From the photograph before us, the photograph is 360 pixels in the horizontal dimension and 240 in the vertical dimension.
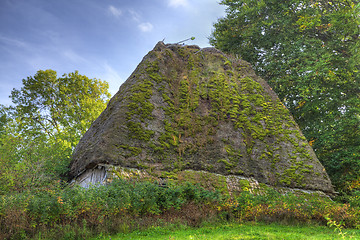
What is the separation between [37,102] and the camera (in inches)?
968

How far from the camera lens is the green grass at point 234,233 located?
6695mm

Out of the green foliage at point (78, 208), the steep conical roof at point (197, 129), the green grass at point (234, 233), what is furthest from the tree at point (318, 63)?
the green foliage at point (78, 208)

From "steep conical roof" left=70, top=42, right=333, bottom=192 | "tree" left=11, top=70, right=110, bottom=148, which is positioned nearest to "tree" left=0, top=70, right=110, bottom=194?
"tree" left=11, top=70, right=110, bottom=148

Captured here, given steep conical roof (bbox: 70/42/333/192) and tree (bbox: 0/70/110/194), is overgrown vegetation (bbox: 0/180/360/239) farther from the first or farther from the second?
tree (bbox: 0/70/110/194)

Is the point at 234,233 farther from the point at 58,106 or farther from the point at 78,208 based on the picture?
the point at 58,106

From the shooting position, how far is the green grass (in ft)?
22.0

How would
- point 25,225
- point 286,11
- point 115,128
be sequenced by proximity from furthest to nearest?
point 286,11 → point 115,128 → point 25,225

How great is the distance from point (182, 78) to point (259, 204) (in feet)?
28.3

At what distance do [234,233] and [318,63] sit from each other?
11578 millimetres

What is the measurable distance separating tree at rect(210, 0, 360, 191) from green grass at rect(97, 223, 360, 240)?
25.5 feet

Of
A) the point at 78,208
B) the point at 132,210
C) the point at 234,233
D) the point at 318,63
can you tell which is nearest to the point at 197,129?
the point at 132,210

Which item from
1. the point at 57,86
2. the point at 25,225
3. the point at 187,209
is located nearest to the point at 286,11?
the point at 187,209

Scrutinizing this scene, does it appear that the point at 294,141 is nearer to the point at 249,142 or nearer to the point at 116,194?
the point at 249,142

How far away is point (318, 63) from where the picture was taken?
14.6 m
